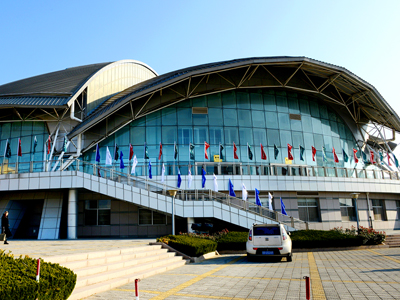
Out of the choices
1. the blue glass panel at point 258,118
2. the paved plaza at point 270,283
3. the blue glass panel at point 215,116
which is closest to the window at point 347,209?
the blue glass panel at point 258,118

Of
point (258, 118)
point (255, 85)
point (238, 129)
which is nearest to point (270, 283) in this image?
point (238, 129)

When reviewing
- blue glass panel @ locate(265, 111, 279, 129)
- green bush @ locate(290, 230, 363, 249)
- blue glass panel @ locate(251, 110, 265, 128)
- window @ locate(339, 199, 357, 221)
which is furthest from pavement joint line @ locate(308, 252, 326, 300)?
blue glass panel @ locate(265, 111, 279, 129)

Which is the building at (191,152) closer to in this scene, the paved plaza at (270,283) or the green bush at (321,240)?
the green bush at (321,240)

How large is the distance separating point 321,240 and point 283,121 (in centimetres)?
1728

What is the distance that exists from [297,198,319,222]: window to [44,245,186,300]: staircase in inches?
771

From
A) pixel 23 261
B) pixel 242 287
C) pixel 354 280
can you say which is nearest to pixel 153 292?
pixel 242 287

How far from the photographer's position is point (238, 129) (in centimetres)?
3400

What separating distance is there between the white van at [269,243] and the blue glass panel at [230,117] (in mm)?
19092

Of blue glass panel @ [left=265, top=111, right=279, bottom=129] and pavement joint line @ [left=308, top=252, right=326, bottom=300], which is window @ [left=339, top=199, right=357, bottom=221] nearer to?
blue glass panel @ [left=265, top=111, right=279, bottom=129]

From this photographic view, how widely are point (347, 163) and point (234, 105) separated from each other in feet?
47.6

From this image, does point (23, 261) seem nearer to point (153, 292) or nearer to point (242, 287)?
point (153, 292)

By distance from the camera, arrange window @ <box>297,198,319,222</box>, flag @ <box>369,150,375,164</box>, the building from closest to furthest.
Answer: the building → window @ <box>297,198,319,222</box> → flag @ <box>369,150,375,164</box>

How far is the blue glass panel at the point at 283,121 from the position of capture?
35.4m

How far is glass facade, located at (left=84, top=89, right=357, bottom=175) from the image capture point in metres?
32.7
